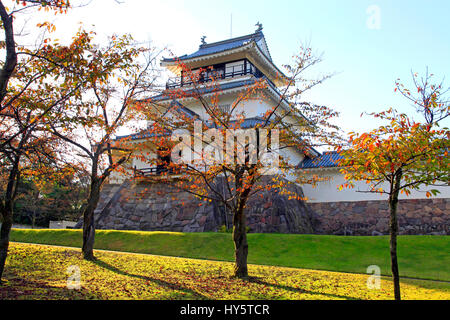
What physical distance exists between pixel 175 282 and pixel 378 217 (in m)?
14.7

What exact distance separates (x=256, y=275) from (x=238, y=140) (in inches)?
156

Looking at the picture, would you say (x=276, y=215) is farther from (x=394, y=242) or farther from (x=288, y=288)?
(x=394, y=242)

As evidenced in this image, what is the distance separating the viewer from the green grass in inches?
464

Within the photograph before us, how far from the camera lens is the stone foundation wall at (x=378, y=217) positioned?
60.3ft

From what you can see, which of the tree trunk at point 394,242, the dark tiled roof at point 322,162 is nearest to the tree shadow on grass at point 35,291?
the tree trunk at point 394,242

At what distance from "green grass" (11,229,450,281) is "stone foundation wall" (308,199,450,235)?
388 cm

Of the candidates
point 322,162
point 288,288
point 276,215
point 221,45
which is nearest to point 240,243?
point 288,288

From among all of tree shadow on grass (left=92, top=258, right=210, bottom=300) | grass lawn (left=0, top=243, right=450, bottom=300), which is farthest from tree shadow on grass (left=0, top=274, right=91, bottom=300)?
tree shadow on grass (left=92, top=258, right=210, bottom=300)

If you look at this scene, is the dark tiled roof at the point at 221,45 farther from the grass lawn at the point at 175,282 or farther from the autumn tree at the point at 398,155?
the autumn tree at the point at 398,155

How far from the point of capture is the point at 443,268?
11250 millimetres

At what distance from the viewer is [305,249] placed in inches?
545
